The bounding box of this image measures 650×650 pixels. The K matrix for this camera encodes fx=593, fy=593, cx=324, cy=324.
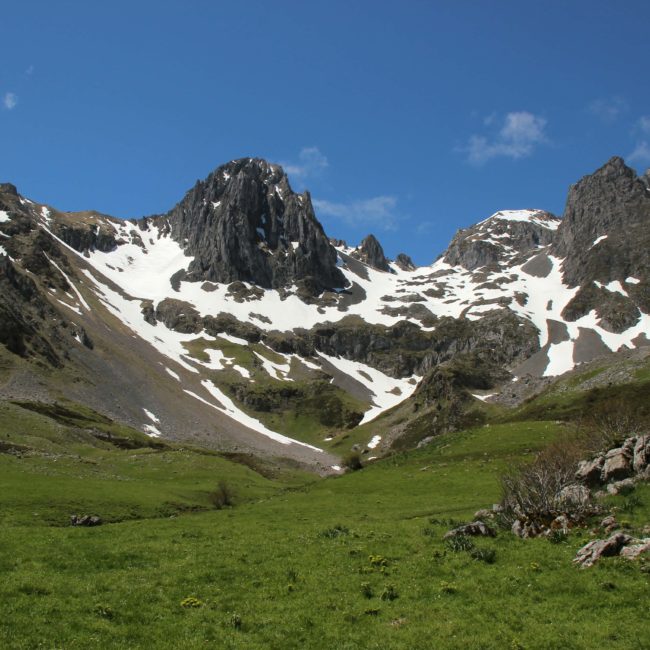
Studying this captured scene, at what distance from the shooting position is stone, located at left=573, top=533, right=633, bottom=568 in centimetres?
2128

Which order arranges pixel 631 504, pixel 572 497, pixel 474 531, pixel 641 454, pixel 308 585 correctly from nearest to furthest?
pixel 308 585
pixel 474 531
pixel 572 497
pixel 631 504
pixel 641 454

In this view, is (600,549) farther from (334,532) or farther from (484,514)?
(334,532)

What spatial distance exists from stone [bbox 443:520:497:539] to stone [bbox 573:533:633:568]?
16.3 feet

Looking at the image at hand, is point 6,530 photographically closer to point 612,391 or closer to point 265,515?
point 265,515

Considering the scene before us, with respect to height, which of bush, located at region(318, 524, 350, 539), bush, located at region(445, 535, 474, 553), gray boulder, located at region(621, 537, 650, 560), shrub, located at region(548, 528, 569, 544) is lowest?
gray boulder, located at region(621, 537, 650, 560)

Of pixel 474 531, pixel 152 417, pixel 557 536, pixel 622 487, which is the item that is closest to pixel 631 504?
pixel 622 487

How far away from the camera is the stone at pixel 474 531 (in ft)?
87.3

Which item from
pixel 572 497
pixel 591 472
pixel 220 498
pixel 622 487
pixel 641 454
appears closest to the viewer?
pixel 572 497

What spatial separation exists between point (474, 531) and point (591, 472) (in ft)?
35.8

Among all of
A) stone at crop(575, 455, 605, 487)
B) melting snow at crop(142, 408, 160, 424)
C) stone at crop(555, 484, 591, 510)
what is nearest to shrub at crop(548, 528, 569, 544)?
stone at crop(555, 484, 591, 510)

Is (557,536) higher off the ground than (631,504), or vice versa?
(631,504)

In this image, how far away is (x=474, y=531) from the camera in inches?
1059

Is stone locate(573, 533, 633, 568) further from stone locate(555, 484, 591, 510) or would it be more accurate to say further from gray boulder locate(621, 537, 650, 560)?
stone locate(555, 484, 591, 510)

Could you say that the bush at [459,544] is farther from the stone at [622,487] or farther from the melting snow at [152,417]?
the melting snow at [152,417]
